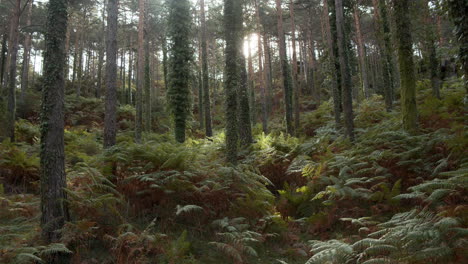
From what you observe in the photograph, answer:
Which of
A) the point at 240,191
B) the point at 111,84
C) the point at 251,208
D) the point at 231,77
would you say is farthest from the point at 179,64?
the point at 251,208

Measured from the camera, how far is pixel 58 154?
521 cm

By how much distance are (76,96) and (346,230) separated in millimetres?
31886

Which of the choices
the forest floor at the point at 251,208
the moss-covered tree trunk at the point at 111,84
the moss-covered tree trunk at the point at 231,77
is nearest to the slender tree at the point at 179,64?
the moss-covered tree trunk at the point at 111,84

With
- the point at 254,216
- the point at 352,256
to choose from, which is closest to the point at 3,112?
the point at 254,216

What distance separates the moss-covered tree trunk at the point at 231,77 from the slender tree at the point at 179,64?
24.9 ft

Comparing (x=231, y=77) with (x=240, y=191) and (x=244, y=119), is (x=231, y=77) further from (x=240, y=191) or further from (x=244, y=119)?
(x=244, y=119)

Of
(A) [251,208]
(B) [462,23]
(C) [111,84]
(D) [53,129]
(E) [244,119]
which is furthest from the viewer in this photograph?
(E) [244,119]

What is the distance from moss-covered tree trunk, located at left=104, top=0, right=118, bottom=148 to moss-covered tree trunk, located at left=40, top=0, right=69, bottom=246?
4.94 meters

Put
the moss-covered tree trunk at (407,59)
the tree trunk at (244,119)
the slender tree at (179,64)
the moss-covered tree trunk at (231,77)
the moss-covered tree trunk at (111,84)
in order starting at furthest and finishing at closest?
1. the slender tree at (179,64)
2. the tree trunk at (244,119)
3. the moss-covered tree trunk at (111,84)
4. the moss-covered tree trunk at (231,77)
5. the moss-covered tree trunk at (407,59)

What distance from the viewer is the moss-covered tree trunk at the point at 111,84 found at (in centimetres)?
1023

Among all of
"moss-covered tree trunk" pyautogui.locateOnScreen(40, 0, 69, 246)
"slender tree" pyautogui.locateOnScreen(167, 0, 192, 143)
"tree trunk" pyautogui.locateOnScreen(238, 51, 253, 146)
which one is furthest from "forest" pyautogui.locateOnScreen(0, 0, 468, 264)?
"slender tree" pyautogui.locateOnScreen(167, 0, 192, 143)

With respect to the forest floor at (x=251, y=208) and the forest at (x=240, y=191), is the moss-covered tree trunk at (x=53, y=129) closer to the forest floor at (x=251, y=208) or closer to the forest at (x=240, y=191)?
the forest at (x=240, y=191)

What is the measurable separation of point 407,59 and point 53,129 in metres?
9.54

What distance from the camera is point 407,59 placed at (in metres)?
8.91
